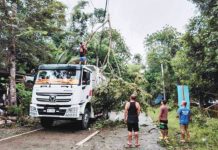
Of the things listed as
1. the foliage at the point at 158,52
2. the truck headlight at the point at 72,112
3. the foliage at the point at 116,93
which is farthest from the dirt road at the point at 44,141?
the foliage at the point at 158,52

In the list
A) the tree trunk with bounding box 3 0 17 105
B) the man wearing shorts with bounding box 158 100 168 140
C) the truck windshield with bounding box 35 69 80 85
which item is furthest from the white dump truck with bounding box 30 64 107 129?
the tree trunk with bounding box 3 0 17 105

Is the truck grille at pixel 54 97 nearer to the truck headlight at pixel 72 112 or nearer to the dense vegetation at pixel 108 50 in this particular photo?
the truck headlight at pixel 72 112

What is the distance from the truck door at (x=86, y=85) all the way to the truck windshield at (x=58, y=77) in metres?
0.50

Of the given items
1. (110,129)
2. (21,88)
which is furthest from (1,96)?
(110,129)

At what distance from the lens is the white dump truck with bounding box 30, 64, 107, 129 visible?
44.7ft

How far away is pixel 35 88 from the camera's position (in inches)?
555

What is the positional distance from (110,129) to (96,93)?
191 cm

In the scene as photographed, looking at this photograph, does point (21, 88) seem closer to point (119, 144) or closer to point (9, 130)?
point (9, 130)

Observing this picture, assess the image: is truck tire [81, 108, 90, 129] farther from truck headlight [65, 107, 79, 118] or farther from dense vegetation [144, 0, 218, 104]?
dense vegetation [144, 0, 218, 104]

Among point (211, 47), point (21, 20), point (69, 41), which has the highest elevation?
point (69, 41)

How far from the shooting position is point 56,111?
13.7 metres

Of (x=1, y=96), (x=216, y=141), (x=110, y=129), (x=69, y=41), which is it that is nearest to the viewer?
(x=216, y=141)

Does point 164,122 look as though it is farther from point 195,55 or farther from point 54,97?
point 195,55

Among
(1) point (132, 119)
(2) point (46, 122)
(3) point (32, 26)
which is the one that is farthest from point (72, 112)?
(3) point (32, 26)
